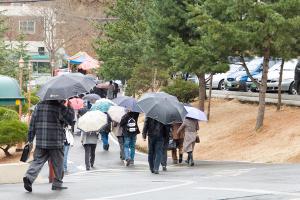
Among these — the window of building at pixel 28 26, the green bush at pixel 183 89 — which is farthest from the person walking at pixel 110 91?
the window of building at pixel 28 26

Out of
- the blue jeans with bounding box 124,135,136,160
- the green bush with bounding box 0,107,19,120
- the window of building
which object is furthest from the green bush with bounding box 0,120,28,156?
the window of building

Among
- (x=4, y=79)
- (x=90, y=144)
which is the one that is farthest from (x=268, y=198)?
(x=4, y=79)

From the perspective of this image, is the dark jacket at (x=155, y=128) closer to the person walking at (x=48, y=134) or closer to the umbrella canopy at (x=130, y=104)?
the umbrella canopy at (x=130, y=104)

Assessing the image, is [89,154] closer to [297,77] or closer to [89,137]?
[89,137]

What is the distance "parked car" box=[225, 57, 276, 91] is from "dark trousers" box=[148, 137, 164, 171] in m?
17.7

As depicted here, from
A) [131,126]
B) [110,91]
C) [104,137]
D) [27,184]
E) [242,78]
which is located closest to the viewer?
[27,184]

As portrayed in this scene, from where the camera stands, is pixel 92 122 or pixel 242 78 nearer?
pixel 92 122

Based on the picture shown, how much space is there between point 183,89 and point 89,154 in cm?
1553

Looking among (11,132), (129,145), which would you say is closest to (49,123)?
(129,145)

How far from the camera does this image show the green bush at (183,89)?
34.5 meters

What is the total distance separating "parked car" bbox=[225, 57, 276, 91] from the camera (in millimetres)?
34875

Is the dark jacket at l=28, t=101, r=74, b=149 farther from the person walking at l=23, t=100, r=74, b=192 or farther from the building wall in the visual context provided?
the building wall

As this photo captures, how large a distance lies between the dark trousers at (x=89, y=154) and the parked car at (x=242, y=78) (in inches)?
619

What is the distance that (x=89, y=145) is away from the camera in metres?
19.4
